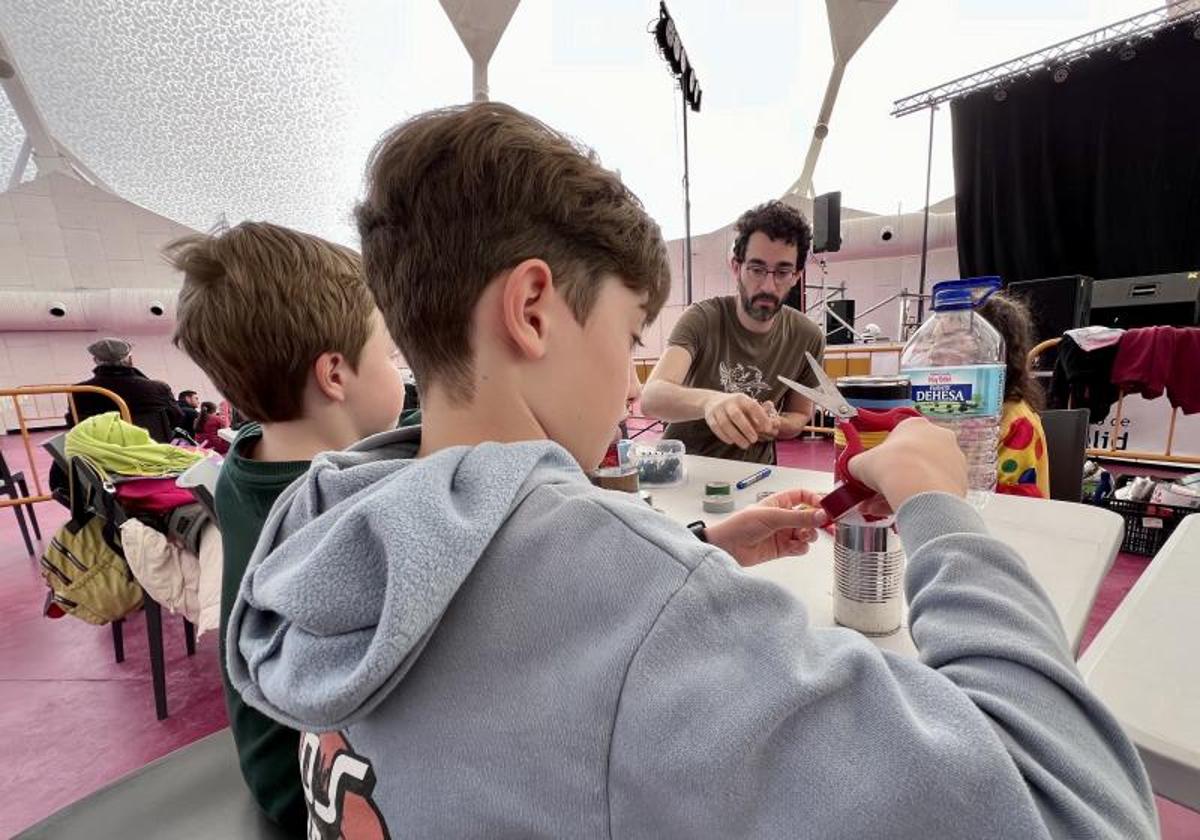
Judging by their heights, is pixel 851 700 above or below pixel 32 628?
above

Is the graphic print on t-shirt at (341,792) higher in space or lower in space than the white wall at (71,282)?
lower

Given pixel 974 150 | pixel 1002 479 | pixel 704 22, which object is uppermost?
pixel 704 22

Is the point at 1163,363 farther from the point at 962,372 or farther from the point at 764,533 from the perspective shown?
the point at 764,533

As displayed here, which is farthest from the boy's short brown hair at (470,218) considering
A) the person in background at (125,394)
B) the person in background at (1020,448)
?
the person in background at (125,394)

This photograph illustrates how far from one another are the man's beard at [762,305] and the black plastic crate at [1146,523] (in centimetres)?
188

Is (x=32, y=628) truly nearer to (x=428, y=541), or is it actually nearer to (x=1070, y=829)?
(x=428, y=541)

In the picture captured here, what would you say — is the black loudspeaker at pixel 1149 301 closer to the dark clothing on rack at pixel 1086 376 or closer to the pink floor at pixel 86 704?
the dark clothing on rack at pixel 1086 376

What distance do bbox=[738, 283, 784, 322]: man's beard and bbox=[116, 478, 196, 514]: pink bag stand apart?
200 centimetres

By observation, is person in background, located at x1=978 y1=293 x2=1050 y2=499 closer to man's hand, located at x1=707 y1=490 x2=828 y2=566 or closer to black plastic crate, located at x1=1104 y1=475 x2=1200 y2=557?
man's hand, located at x1=707 y1=490 x2=828 y2=566

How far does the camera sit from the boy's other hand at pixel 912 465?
1.51ft

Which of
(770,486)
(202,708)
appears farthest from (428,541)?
(202,708)

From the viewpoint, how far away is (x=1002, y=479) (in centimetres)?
138

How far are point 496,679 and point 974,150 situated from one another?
27.0ft

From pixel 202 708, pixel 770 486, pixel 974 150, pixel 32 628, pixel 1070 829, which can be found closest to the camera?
pixel 1070 829
